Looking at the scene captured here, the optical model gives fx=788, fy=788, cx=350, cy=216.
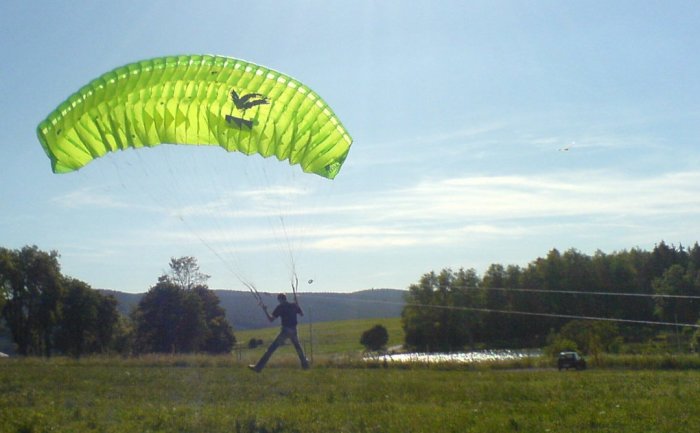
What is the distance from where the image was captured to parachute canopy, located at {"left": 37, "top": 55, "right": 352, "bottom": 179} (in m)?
10.9

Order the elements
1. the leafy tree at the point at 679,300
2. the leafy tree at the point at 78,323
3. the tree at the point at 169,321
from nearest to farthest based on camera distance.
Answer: the leafy tree at the point at 679,300, the tree at the point at 169,321, the leafy tree at the point at 78,323

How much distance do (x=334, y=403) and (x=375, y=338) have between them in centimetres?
3162

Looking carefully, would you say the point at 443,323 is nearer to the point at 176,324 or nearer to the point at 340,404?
the point at 176,324

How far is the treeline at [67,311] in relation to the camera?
4719 cm

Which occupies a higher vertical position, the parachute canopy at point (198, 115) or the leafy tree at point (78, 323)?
the parachute canopy at point (198, 115)

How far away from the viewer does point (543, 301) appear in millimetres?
44531

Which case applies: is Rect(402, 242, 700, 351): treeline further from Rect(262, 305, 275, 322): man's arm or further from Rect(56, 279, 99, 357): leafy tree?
Rect(262, 305, 275, 322): man's arm

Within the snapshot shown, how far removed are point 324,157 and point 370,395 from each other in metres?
3.66

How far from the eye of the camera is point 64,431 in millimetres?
8617

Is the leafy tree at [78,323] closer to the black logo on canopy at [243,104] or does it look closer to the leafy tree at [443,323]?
the leafy tree at [443,323]

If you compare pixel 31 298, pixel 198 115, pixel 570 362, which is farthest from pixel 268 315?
pixel 31 298

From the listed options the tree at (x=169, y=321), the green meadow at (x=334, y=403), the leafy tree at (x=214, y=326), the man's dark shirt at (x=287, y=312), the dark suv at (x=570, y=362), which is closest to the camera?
the green meadow at (x=334, y=403)

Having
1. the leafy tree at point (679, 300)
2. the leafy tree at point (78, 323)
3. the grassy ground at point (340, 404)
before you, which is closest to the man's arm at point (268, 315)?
the grassy ground at point (340, 404)

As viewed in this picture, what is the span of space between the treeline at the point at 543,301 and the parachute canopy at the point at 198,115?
2842 cm
